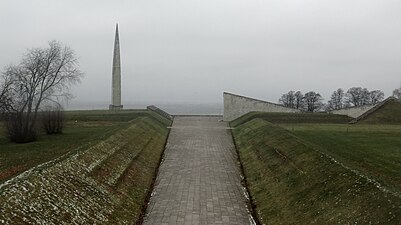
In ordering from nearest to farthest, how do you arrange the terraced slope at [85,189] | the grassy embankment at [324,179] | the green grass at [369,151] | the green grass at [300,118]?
the terraced slope at [85,189], the grassy embankment at [324,179], the green grass at [369,151], the green grass at [300,118]

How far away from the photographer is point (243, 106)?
155 ft

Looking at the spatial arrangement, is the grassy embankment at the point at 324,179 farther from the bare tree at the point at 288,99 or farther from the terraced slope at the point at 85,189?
the bare tree at the point at 288,99

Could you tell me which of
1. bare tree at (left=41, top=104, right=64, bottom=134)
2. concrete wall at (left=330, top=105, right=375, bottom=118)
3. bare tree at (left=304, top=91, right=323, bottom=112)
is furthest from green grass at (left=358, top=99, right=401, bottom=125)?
bare tree at (left=304, top=91, right=323, bottom=112)

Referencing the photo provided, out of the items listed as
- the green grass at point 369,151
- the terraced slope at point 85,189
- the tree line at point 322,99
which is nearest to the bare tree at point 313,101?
the tree line at point 322,99

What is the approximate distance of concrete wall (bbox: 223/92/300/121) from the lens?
153 ft

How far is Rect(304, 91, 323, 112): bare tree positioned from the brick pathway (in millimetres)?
48013

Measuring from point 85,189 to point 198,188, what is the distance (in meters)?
4.82

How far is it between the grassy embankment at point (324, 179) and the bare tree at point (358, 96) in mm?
52767

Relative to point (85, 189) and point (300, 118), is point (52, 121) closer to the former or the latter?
point (85, 189)

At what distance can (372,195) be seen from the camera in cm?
975

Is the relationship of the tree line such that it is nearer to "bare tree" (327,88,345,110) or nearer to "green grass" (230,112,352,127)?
"bare tree" (327,88,345,110)

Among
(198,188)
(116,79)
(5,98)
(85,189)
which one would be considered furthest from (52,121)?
(116,79)

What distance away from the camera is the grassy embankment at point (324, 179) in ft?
31.5

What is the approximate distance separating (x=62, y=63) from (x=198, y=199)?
20.8m
